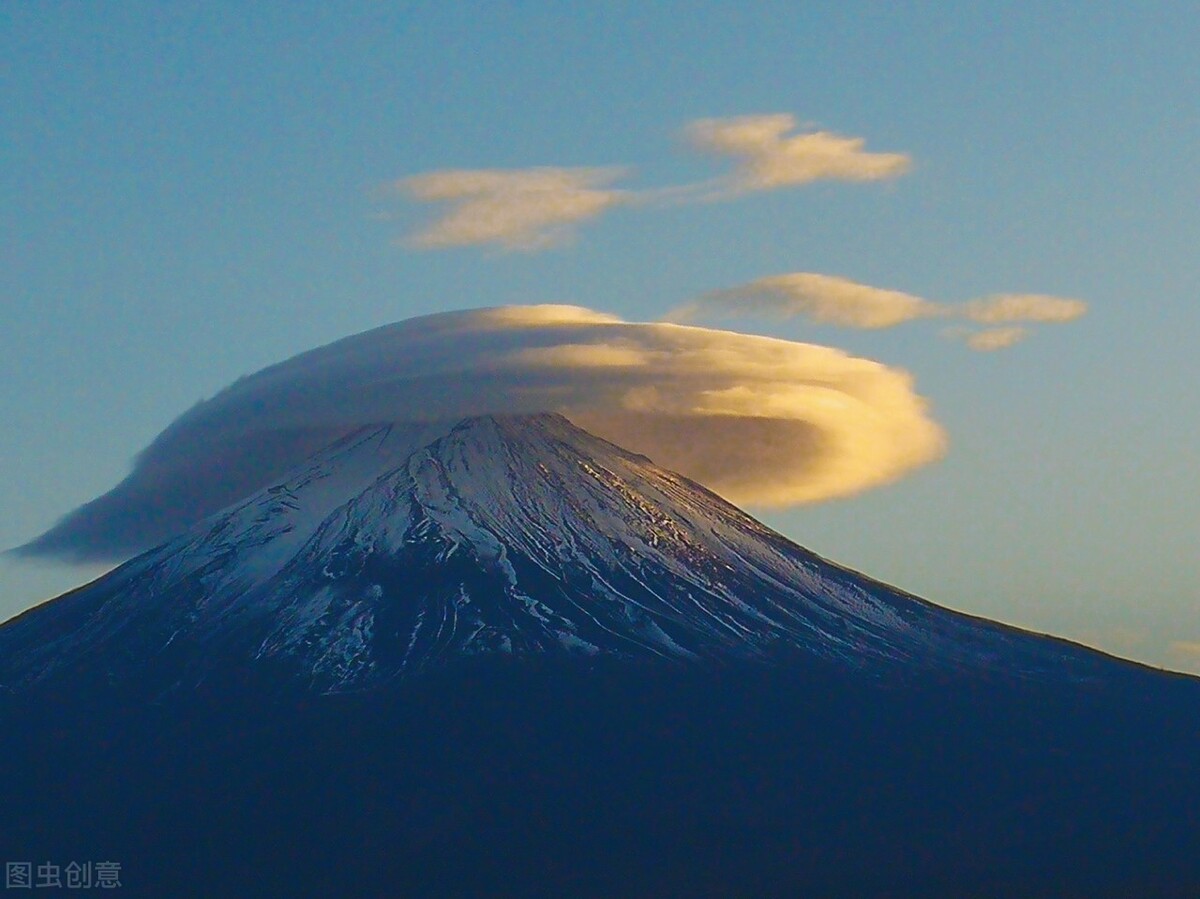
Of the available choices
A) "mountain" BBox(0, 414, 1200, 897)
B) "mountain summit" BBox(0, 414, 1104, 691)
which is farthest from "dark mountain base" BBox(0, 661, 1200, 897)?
"mountain summit" BBox(0, 414, 1104, 691)

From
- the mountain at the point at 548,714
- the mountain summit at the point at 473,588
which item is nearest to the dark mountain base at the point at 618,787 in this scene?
the mountain at the point at 548,714

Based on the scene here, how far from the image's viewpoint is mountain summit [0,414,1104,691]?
149 meters

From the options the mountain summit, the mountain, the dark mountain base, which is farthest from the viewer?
the mountain summit

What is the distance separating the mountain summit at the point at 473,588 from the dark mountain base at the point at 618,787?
4.18 meters

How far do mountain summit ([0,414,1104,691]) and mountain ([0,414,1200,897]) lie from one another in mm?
300

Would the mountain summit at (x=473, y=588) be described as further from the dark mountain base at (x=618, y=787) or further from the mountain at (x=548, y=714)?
the dark mountain base at (x=618, y=787)

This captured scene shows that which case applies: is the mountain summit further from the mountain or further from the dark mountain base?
the dark mountain base

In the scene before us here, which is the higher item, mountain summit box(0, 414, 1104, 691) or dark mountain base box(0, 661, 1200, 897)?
mountain summit box(0, 414, 1104, 691)

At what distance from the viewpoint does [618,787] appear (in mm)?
133125

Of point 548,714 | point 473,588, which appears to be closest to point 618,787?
point 548,714

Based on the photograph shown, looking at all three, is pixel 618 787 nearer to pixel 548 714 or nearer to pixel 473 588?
pixel 548 714

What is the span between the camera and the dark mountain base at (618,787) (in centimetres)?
12256

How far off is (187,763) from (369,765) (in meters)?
11.5

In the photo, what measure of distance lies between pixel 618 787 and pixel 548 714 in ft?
28.3
